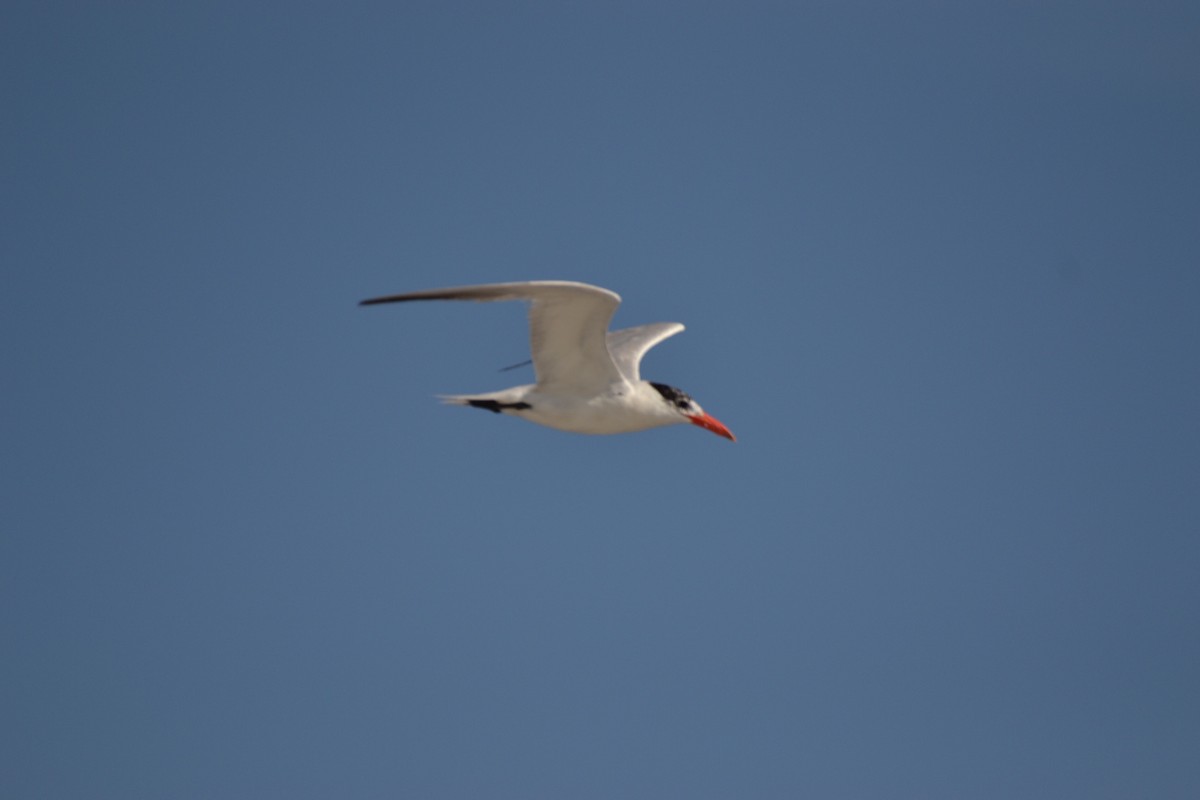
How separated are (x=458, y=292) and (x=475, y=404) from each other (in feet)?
8.51

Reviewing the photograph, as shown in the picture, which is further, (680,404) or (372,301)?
(680,404)

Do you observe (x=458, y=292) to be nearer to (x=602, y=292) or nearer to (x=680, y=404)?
(x=602, y=292)

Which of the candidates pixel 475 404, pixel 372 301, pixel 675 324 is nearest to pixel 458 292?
pixel 372 301

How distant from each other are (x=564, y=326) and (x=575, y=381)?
3.21 feet

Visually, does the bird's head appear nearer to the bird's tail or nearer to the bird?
the bird

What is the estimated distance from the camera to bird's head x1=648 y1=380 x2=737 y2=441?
59.3 feet

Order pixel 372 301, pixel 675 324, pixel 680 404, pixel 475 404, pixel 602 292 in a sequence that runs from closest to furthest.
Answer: pixel 372 301, pixel 602 292, pixel 475 404, pixel 680 404, pixel 675 324

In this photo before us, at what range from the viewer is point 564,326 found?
16.0 meters

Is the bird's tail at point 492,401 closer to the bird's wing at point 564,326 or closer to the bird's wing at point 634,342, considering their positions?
the bird's wing at point 564,326

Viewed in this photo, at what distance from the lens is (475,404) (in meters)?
16.6

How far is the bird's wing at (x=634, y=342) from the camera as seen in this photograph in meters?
19.0

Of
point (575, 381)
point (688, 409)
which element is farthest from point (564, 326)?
point (688, 409)

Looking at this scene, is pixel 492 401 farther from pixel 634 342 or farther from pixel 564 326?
pixel 634 342

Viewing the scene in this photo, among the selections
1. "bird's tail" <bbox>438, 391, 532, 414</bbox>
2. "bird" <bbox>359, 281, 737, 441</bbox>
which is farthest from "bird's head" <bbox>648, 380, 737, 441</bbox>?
"bird's tail" <bbox>438, 391, 532, 414</bbox>
